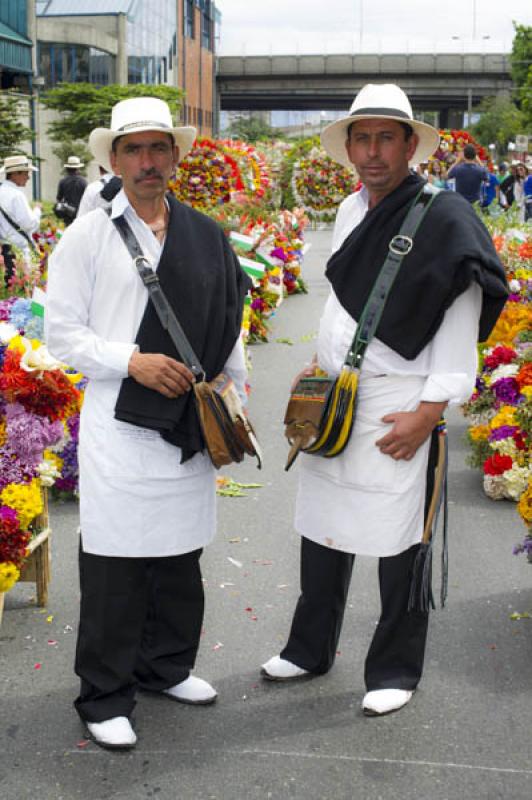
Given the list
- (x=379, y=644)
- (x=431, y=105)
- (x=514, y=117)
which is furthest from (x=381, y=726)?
(x=431, y=105)

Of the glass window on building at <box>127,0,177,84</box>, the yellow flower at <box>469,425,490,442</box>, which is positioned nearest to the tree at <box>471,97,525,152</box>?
the glass window on building at <box>127,0,177,84</box>

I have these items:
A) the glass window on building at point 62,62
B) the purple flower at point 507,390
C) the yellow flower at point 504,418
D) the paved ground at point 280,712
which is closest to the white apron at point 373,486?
the paved ground at point 280,712

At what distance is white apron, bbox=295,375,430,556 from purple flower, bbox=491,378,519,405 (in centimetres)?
185

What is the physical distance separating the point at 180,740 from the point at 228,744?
155mm

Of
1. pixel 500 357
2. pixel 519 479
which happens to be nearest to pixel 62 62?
pixel 500 357

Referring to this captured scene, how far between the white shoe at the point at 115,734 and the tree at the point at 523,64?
228ft

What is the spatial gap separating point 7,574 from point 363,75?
242ft

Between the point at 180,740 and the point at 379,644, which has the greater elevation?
the point at 379,644

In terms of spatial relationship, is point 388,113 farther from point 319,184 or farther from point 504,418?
point 319,184

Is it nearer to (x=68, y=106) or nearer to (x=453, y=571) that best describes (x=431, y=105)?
(x=68, y=106)

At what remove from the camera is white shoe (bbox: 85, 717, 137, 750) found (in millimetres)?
3537

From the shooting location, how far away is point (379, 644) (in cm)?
381

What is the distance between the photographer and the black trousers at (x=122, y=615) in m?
3.53

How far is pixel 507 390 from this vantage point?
545 cm
